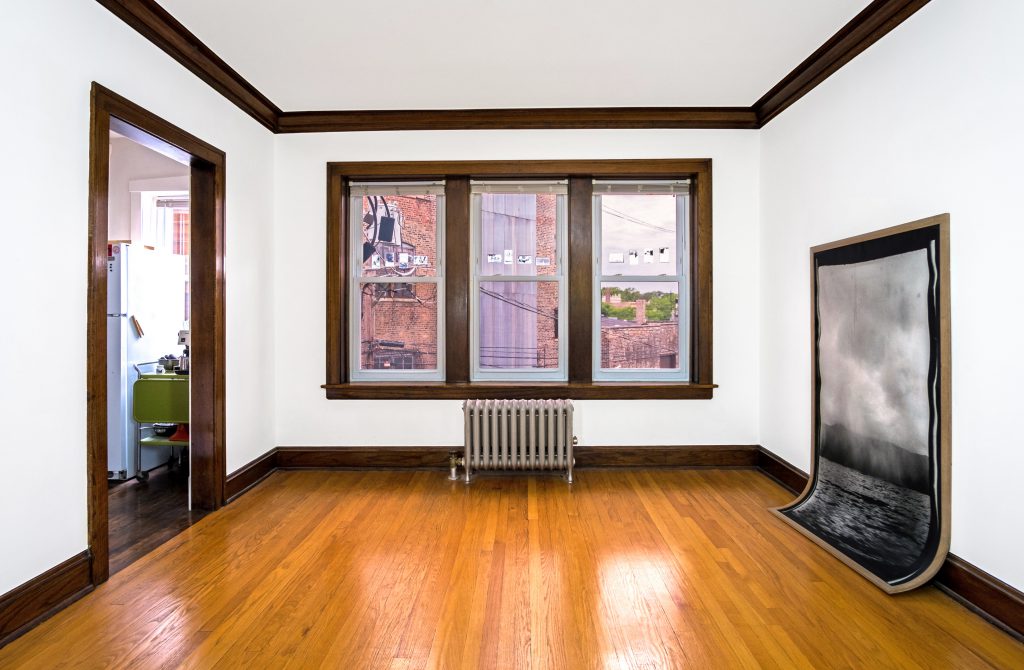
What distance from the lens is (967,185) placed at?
7.92 ft

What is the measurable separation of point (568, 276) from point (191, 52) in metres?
2.97

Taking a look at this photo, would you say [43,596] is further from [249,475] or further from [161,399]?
[161,399]

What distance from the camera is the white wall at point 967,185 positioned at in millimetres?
2217

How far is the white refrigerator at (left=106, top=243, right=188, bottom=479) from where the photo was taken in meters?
4.27

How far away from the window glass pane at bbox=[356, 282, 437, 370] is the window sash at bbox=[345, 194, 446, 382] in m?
0.03

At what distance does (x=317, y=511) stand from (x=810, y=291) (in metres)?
3.56

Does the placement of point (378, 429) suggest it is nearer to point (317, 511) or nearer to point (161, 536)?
point (317, 511)

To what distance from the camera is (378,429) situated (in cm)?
456

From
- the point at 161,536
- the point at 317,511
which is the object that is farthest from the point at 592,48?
the point at 161,536

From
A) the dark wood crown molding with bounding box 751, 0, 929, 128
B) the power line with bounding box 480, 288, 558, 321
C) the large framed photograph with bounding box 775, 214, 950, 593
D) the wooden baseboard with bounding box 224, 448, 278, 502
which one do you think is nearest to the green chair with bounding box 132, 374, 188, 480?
the wooden baseboard with bounding box 224, 448, 278, 502

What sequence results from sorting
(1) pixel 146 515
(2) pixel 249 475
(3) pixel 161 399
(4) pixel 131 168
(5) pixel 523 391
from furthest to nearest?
1. (4) pixel 131 168
2. (5) pixel 523 391
3. (3) pixel 161 399
4. (2) pixel 249 475
5. (1) pixel 146 515

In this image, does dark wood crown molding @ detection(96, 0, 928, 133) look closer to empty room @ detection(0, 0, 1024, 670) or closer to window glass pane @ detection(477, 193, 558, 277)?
empty room @ detection(0, 0, 1024, 670)

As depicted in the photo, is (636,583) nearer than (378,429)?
Yes

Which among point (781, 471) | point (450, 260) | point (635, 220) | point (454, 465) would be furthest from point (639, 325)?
point (454, 465)
